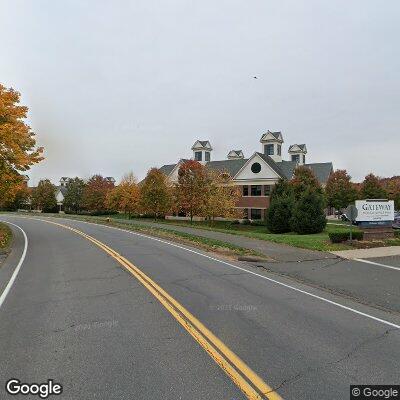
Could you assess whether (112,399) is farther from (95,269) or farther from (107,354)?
(95,269)

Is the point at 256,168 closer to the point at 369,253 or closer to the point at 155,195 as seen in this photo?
the point at 155,195

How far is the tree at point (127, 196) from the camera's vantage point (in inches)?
2068

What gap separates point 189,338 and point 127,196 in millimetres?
46784

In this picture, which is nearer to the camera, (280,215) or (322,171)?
(280,215)

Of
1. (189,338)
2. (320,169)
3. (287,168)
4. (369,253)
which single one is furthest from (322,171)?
(189,338)

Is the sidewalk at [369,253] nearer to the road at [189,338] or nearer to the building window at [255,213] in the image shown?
the road at [189,338]

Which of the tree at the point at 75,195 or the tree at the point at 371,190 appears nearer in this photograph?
the tree at the point at 371,190

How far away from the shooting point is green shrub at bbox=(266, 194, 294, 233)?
3872cm

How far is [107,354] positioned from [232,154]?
72.9 meters

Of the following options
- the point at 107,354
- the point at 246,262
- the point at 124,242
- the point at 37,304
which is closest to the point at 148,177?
the point at 124,242

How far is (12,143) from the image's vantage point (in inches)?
819

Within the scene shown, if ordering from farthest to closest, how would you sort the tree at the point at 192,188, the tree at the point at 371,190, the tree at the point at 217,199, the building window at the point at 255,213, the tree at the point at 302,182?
the tree at the point at 371,190
the building window at the point at 255,213
the tree at the point at 192,188
the tree at the point at 302,182
the tree at the point at 217,199

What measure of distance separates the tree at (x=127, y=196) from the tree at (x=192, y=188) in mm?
6809

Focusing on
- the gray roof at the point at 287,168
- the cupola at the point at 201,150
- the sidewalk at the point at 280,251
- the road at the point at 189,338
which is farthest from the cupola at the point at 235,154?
the road at the point at 189,338
